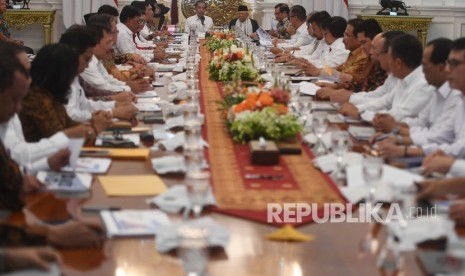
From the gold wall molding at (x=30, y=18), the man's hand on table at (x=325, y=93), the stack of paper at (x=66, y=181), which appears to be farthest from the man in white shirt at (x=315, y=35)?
the stack of paper at (x=66, y=181)

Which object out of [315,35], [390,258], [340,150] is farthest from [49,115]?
[315,35]

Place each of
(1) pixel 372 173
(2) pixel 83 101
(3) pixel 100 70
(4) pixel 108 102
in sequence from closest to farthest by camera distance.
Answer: (1) pixel 372 173 → (2) pixel 83 101 → (4) pixel 108 102 → (3) pixel 100 70

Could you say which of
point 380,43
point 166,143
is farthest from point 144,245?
point 380,43

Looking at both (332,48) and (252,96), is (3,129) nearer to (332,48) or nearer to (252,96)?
(252,96)

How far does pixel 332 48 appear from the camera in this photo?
773cm

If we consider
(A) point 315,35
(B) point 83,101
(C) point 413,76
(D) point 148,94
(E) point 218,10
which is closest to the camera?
(C) point 413,76

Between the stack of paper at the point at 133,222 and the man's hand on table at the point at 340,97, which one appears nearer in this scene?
the stack of paper at the point at 133,222

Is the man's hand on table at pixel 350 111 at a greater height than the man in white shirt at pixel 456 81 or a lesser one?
lesser

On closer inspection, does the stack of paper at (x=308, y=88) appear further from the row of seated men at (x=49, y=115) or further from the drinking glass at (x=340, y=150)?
the drinking glass at (x=340, y=150)

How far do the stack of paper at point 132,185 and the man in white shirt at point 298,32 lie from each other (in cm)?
626

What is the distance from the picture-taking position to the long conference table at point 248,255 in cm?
206

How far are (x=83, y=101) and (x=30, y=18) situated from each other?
677 cm

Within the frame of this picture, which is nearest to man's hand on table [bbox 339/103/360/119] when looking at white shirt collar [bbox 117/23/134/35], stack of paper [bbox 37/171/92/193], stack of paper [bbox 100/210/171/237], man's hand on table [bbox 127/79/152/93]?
man's hand on table [bbox 127/79/152/93]

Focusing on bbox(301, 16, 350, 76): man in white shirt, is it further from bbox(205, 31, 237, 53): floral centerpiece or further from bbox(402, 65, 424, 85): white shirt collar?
bbox(402, 65, 424, 85): white shirt collar
